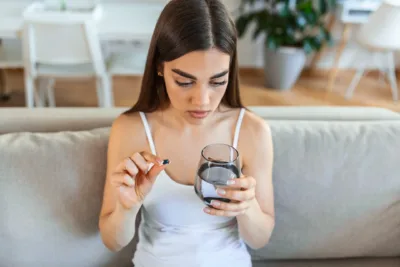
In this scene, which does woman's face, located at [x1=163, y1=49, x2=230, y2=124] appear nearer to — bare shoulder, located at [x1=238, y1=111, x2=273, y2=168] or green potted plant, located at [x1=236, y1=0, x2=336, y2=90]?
bare shoulder, located at [x1=238, y1=111, x2=273, y2=168]

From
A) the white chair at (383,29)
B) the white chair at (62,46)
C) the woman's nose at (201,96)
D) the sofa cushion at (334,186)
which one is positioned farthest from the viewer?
the white chair at (383,29)

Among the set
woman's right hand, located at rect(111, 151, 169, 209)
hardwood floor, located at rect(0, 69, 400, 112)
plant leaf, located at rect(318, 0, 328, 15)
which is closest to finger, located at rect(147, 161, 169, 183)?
woman's right hand, located at rect(111, 151, 169, 209)

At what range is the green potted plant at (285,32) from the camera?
3102 mm

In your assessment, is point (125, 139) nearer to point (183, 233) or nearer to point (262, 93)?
point (183, 233)

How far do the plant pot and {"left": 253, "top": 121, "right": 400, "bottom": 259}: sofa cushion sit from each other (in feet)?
6.44

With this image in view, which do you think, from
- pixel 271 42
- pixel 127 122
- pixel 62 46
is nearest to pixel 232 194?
pixel 127 122

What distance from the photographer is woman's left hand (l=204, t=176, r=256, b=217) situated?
0.82 metres

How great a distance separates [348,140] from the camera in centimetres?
126

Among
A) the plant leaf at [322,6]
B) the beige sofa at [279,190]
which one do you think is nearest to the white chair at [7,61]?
the beige sofa at [279,190]

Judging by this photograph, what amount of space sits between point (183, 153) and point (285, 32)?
2313 mm

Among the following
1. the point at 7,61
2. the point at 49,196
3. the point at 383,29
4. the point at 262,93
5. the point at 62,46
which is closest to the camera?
the point at 49,196

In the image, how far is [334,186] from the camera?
48.7 inches

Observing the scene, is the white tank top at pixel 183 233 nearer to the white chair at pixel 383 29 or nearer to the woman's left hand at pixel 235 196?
the woman's left hand at pixel 235 196

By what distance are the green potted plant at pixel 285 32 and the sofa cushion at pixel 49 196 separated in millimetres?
2253
